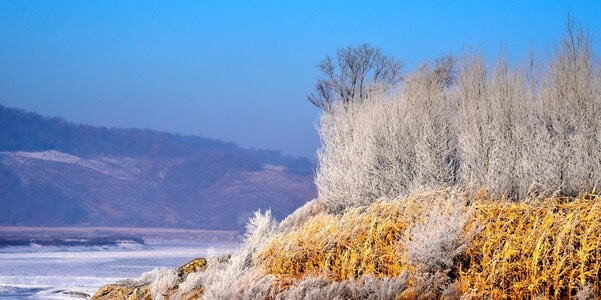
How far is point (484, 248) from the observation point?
7891 millimetres

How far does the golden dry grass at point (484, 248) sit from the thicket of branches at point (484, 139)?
0.87 meters

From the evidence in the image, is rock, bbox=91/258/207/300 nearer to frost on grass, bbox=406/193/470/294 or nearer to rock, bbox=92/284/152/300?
rock, bbox=92/284/152/300

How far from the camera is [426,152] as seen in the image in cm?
1261

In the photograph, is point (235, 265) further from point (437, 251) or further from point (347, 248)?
point (437, 251)

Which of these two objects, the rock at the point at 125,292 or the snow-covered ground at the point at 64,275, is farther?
the snow-covered ground at the point at 64,275

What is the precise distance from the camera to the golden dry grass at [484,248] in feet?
24.5

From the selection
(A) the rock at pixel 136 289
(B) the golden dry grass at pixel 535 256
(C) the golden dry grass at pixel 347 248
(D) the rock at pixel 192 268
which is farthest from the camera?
(D) the rock at pixel 192 268

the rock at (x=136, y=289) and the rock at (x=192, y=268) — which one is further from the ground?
the rock at (x=192, y=268)

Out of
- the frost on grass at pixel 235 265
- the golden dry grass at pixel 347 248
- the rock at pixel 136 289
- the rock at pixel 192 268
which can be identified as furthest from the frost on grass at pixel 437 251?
the rock at pixel 192 268

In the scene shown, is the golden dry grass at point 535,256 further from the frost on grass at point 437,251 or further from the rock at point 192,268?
the rock at point 192,268

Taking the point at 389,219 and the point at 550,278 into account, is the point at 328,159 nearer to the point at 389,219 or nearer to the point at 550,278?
the point at 389,219

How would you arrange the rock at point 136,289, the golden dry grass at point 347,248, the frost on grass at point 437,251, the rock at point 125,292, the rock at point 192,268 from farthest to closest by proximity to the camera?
the rock at point 192,268
the rock at point 125,292
the rock at point 136,289
the golden dry grass at point 347,248
the frost on grass at point 437,251

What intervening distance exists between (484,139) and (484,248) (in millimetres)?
4449

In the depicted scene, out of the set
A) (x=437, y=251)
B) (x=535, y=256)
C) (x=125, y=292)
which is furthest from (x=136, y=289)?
(x=535, y=256)
